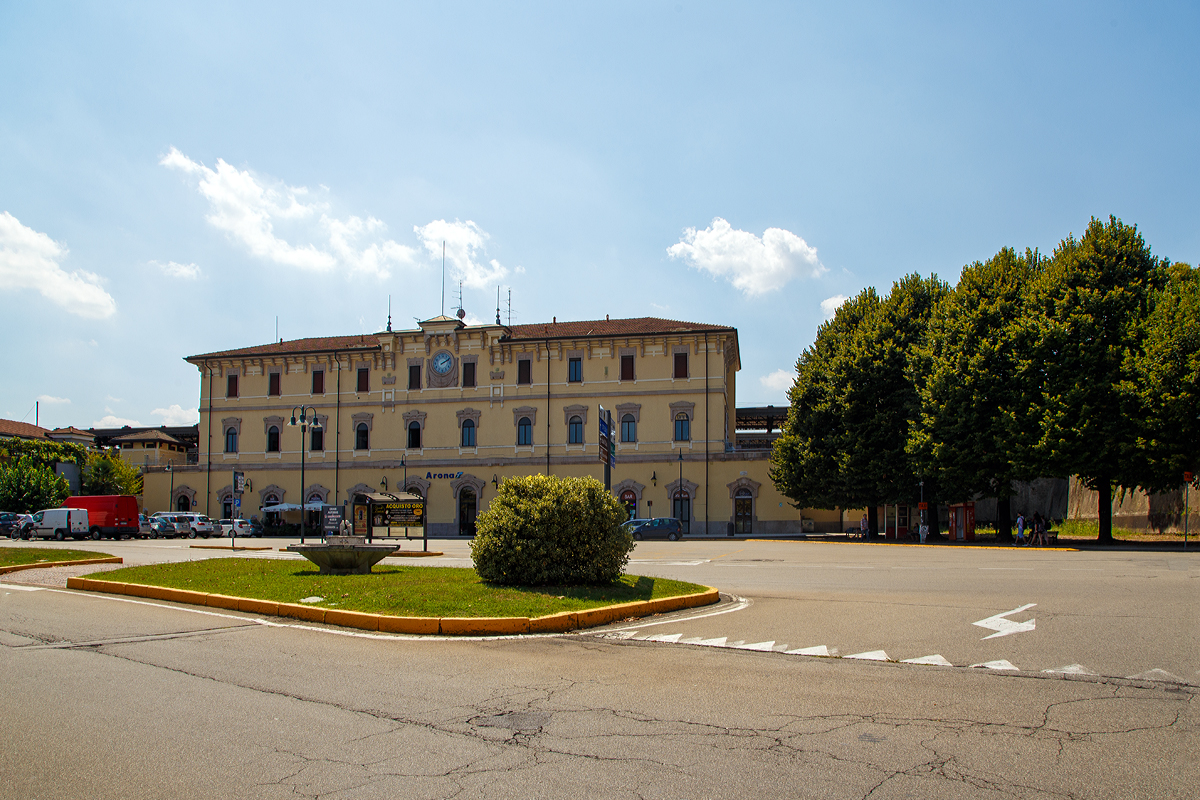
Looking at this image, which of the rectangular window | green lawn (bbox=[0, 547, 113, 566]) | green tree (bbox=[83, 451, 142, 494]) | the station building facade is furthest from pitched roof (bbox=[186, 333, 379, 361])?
green lawn (bbox=[0, 547, 113, 566])

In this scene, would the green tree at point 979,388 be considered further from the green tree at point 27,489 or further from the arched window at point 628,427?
the green tree at point 27,489

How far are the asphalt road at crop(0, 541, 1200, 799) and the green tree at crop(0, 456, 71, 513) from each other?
58.6m

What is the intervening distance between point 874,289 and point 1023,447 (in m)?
14.2

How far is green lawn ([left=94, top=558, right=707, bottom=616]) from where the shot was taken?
1153 centimetres

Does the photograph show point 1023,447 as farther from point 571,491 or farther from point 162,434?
point 162,434

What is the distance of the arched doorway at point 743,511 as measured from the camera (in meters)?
49.2

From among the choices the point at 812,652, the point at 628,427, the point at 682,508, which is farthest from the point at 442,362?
the point at 812,652

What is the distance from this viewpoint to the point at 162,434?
72.1 m

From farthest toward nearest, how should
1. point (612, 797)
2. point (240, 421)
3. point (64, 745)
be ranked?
point (240, 421) → point (64, 745) → point (612, 797)

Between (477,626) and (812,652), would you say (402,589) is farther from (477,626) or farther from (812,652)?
(812,652)

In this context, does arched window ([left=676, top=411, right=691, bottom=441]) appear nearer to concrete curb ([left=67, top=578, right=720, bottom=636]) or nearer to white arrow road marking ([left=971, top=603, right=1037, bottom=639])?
concrete curb ([left=67, top=578, right=720, bottom=636])

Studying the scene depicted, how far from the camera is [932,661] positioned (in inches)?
334

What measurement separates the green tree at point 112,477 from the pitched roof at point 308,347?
33.7 feet

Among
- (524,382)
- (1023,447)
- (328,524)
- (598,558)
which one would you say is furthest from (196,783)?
(524,382)
